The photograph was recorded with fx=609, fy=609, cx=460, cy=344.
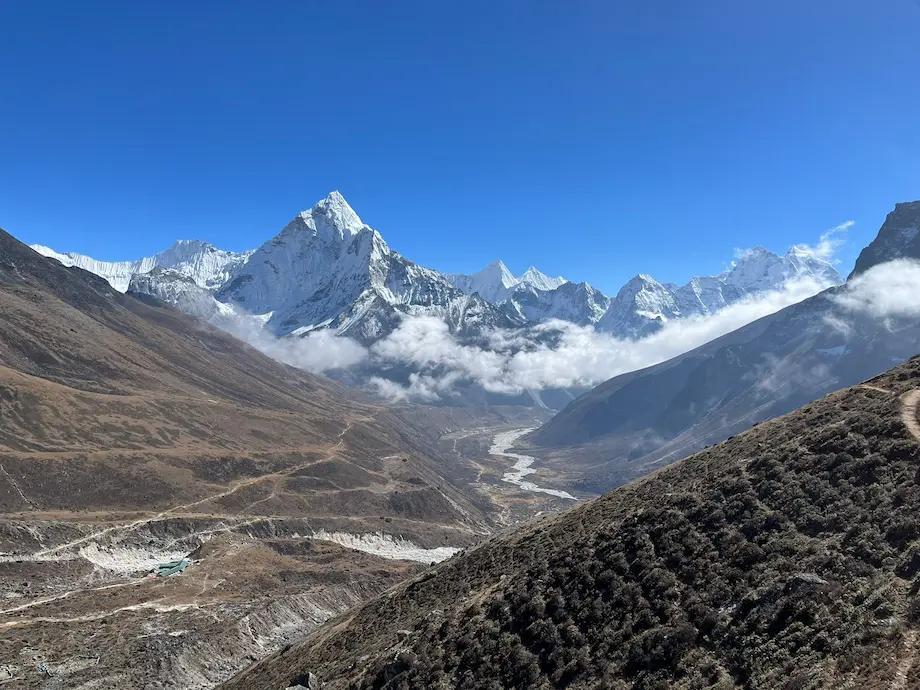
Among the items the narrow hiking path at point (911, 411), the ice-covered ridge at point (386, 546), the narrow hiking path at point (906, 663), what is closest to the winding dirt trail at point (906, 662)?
the narrow hiking path at point (906, 663)

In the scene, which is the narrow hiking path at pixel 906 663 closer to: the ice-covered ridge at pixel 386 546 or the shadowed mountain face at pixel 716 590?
the shadowed mountain face at pixel 716 590

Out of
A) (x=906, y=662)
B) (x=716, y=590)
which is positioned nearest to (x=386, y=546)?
(x=716, y=590)

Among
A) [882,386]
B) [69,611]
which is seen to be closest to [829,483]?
[882,386]

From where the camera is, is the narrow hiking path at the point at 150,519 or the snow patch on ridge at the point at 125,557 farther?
the snow patch on ridge at the point at 125,557

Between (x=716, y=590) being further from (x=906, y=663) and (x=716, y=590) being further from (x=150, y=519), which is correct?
(x=150, y=519)

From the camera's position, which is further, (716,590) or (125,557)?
(125,557)

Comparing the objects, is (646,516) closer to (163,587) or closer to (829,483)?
(829,483)
